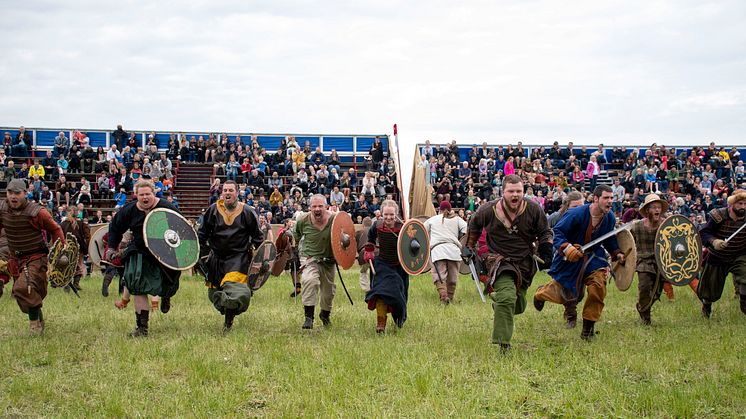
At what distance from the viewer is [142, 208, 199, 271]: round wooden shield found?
25.1 ft

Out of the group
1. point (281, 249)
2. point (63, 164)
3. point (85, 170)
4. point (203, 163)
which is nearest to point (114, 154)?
point (85, 170)

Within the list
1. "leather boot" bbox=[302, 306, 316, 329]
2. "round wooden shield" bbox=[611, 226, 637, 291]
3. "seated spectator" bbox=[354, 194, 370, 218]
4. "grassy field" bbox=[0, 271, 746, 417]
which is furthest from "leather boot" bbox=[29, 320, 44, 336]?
"seated spectator" bbox=[354, 194, 370, 218]

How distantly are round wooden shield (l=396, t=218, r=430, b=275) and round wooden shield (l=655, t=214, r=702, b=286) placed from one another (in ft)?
8.54

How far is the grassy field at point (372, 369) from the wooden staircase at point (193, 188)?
48.5 feet

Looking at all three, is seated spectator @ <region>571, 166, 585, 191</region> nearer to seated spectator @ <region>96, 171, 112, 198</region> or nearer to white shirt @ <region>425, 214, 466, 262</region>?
white shirt @ <region>425, 214, 466, 262</region>

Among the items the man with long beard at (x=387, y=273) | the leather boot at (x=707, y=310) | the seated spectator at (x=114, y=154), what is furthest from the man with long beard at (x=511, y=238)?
the seated spectator at (x=114, y=154)

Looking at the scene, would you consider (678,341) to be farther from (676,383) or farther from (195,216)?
(195,216)

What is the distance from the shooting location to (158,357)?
6.60 m

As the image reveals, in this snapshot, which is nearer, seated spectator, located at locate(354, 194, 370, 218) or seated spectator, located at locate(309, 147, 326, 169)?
seated spectator, located at locate(354, 194, 370, 218)

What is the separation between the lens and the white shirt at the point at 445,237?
37.5ft

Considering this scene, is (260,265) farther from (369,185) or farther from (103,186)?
(103,186)

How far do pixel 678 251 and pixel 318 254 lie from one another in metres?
4.11

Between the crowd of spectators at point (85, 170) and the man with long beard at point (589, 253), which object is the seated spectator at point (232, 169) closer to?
the crowd of spectators at point (85, 170)

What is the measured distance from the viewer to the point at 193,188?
81.0 feet
